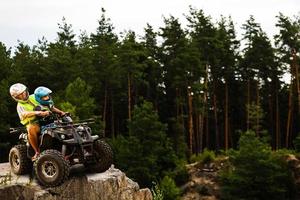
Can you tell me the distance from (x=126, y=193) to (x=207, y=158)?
28626mm

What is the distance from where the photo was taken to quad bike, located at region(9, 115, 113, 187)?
9.52 m

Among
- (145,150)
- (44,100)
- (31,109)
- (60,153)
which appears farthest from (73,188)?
(145,150)

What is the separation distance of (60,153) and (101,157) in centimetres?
92

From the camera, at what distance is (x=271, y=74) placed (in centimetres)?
4669

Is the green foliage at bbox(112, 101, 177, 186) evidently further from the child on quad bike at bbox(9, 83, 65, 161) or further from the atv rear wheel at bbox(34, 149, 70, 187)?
the atv rear wheel at bbox(34, 149, 70, 187)

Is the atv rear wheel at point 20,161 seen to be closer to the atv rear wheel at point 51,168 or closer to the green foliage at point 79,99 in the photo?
the atv rear wheel at point 51,168

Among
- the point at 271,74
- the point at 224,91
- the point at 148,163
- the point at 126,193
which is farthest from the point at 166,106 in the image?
the point at 126,193

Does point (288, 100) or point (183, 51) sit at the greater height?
point (183, 51)

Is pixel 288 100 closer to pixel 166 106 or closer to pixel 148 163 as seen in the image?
pixel 166 106

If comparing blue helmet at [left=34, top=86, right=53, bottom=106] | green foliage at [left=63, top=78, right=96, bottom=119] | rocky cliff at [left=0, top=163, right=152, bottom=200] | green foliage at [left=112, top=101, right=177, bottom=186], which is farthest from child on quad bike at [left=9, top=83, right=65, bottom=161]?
green foliage at [left=112, top=101, right=177, bottom=186]

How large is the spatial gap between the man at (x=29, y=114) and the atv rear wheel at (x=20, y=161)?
281mm

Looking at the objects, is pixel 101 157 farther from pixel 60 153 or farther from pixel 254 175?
pixel 254 175

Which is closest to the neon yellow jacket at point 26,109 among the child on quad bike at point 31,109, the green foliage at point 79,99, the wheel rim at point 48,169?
the child on quad bike at point 31,109

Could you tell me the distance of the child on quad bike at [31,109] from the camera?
9.94 m
